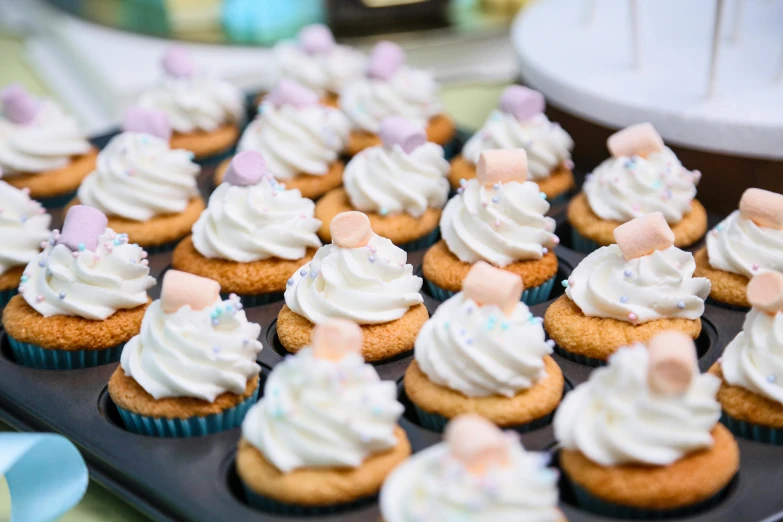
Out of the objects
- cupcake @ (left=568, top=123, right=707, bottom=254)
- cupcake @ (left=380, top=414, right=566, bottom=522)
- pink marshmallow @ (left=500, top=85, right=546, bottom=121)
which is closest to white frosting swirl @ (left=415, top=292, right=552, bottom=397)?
cupcake @ (left=380, top=414, right=566, bottom=522)

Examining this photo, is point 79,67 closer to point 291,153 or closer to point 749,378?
point 291,153

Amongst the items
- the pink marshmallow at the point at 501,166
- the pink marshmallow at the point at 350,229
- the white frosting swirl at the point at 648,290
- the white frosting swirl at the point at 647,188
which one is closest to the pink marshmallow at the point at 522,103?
the white frosting swirl at the point at 647,188

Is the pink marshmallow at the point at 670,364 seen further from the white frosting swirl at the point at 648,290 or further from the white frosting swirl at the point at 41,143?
the white frosting swirl at the point at 41,143

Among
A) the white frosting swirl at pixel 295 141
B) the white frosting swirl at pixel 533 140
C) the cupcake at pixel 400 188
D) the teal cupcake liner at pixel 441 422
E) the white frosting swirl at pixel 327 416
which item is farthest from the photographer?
the white frosting swirl at pixel 295 141

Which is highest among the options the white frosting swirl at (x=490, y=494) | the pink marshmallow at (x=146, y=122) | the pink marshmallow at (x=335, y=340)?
the pink marshmallow at (x=335, y=340)

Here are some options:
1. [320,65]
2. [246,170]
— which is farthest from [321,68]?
[246,170]

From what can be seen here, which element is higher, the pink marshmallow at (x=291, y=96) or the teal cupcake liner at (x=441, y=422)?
the pink marshmallow at (x=291, y=96)
